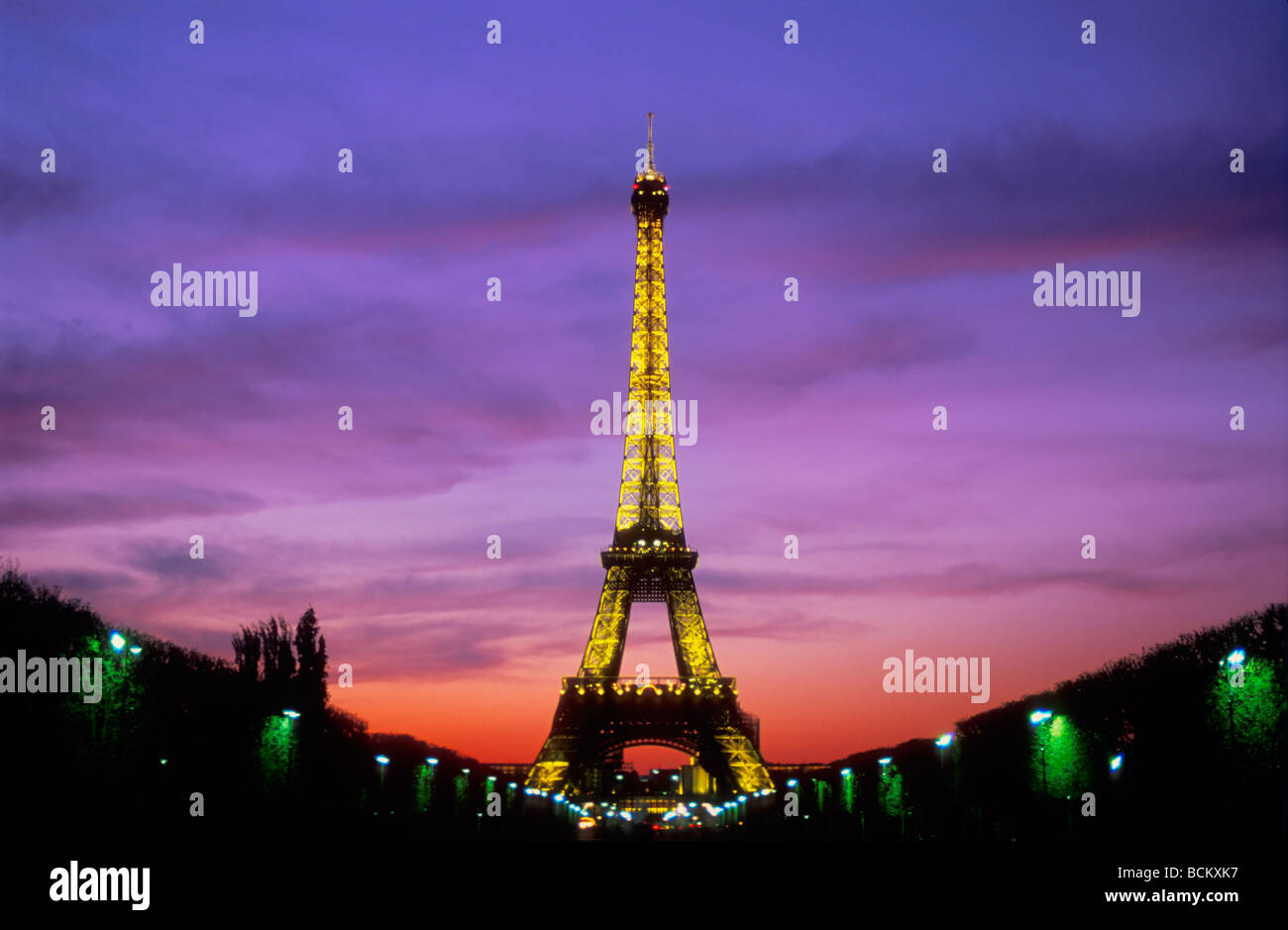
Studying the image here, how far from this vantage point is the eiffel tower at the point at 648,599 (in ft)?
360

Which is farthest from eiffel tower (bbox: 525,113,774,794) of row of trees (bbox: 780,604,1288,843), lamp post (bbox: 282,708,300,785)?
lamp post (bbox: 282,708,300,785)

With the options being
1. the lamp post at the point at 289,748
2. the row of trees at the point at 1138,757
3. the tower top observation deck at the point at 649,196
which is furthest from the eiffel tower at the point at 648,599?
the lamp post at the point at 289,748

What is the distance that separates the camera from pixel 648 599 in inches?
4444

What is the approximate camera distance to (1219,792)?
5516cm

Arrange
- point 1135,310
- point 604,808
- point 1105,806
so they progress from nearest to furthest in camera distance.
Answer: point 1135,310 < point 1105,806 < point 604,808

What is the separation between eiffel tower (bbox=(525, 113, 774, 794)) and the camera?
10981 cm

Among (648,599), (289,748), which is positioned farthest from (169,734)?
(648,599)

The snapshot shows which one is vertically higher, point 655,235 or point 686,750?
point 655,235

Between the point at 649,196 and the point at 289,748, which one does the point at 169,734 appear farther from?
the point at 649,196

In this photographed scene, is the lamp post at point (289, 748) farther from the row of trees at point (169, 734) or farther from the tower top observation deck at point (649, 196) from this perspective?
the tower top observation deck at point (649, 196)

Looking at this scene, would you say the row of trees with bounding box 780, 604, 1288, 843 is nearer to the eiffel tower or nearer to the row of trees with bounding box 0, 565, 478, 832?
the eiffel tower
